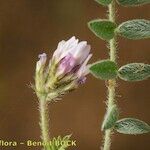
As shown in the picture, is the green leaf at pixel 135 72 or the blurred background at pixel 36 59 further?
the blurred background at pixel 36 59

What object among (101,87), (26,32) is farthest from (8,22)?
(101,87)

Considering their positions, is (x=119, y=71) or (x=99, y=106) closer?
(x=119, y=71)

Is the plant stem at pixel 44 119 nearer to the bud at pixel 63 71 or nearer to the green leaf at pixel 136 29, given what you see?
the bud at pixel 63 71

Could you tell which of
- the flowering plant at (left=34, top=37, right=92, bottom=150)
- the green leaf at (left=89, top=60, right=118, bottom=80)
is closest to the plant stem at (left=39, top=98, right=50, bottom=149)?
the flowering plant at (left=34, top=37, right=92, bottom=150)

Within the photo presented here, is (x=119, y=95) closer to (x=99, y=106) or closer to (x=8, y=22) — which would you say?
(x=99, y=106)

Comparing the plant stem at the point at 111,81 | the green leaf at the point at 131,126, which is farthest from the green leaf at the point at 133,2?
the green leaf at the point at 131,126

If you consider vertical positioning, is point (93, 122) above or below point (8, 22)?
below

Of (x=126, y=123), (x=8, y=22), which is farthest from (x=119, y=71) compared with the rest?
(x=8, y=22)

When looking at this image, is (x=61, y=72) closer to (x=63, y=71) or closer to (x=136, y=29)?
(x=63, y=71)

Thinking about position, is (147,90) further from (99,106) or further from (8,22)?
(8,22)
